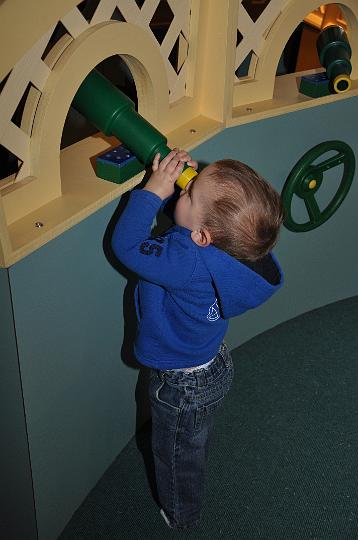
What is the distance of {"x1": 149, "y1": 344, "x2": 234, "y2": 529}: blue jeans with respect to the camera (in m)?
1.10

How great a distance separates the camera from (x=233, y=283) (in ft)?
3.11

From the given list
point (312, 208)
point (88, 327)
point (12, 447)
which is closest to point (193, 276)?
point (88, 327)

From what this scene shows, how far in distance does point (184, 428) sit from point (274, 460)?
38 cm

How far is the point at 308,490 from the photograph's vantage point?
1.34m

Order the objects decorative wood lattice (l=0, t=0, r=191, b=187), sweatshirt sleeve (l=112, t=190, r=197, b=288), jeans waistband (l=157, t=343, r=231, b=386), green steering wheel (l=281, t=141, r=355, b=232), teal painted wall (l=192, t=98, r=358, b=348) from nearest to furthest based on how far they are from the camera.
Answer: decorative wood lattice (l=0, t=0, r=191, b=187)
sweatshirt sleeve (l=112, t=190, r=197, b=288)
jeans waistband (l=157, t=343, r=231, b=386)
teal painted wall (l=192, t=98, r=358, b=348)
green steering wheel (l=281, t=141, r=355, b=232)

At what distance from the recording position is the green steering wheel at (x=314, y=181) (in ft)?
4.86

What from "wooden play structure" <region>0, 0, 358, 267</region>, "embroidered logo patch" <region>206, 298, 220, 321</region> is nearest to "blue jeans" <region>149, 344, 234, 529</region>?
"embroidered logo patch" <region>206, 298, 220, 321</region>

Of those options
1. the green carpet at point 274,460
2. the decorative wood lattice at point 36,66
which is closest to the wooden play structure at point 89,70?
the decorative wood lattice at point 36,66

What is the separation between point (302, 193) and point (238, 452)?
624 millimetres

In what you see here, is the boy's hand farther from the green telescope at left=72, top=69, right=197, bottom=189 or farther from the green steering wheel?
the green steering wheel

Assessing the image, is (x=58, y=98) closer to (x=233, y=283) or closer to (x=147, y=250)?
(x=147, y=250)

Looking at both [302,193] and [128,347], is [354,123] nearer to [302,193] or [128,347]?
[302,193]

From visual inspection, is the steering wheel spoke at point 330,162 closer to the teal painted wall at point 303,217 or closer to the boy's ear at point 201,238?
the teal painted wall at point 303,217

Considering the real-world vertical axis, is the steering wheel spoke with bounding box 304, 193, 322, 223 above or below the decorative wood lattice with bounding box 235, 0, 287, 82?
below
